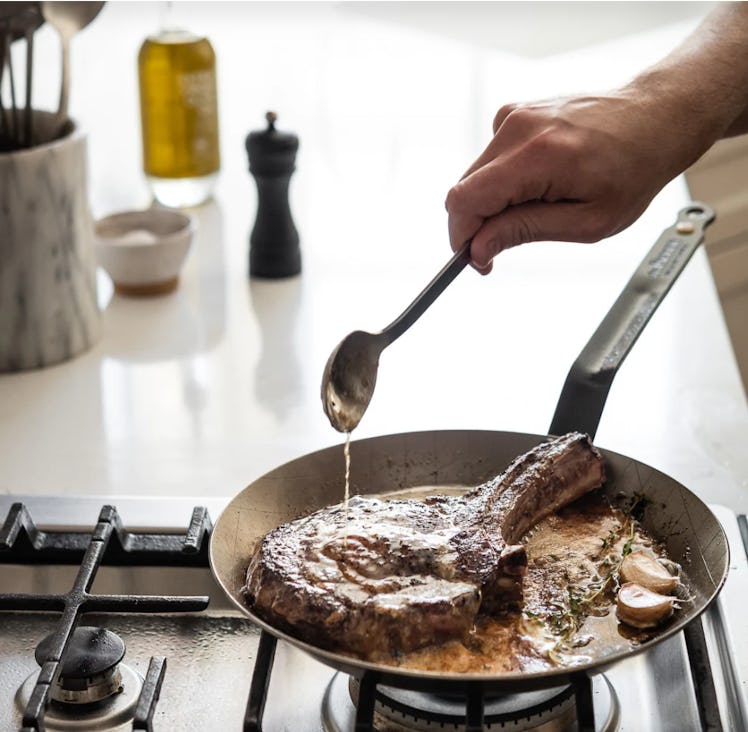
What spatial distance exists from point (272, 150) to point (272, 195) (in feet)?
0.21

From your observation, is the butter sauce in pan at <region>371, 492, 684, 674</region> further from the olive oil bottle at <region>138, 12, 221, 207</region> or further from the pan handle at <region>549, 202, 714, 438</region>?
the olive oil bottle at <region>138, 12, 221, 207</region>

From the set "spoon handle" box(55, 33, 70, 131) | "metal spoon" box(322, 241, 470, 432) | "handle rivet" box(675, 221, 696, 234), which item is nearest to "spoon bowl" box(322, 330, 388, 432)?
"metal spoon" box(322, 241, 470, 432)

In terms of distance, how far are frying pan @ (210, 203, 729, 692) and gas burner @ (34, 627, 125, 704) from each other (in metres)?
0.12

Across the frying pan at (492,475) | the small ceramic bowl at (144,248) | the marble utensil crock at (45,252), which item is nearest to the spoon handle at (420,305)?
the frying pan at (492,475)

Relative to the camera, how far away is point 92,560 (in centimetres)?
107

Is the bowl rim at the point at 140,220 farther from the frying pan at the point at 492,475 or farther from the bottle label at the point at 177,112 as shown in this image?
the frying pan at the point at 492,475

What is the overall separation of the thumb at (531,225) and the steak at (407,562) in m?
0.19

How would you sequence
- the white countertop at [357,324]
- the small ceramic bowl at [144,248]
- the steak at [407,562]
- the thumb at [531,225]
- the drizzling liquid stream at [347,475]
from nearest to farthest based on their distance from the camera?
the steak at [407,562], the drizzling liquid stream at [347,475], the thumb at [531,225], the white countertop at [357,324], the small ceramic bowl at [144,248]

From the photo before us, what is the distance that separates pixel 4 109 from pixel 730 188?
114 cm

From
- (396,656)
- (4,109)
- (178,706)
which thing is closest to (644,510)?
(396,656)

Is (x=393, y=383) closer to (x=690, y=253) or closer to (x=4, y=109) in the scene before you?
(x=690, y=253)

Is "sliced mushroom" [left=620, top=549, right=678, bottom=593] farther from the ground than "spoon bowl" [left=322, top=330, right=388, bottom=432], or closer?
closer

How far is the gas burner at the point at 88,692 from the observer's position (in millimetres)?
981

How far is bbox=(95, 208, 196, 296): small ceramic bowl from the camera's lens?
5.65 feet
